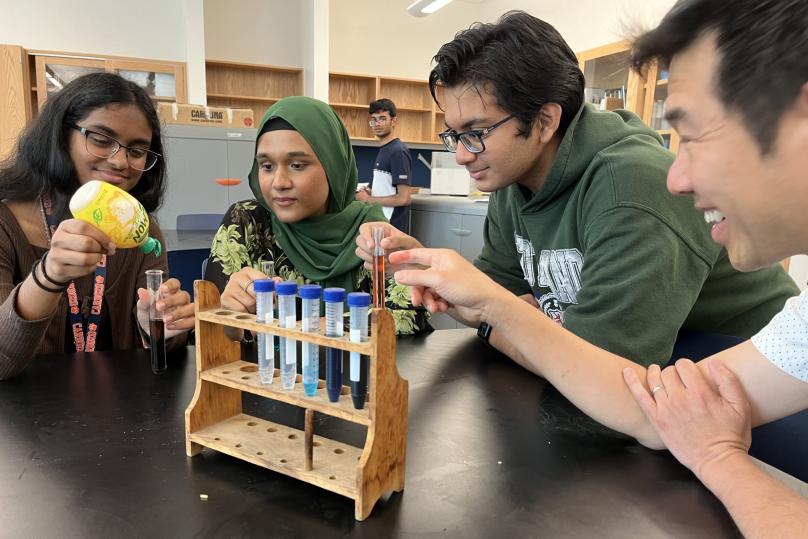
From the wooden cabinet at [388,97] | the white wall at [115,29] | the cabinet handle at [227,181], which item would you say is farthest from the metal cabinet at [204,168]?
the wooden cabinet at [388,97]

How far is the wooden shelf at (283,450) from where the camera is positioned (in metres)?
0.65

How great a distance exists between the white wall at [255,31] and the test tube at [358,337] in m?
6.28

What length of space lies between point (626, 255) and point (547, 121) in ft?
1.47

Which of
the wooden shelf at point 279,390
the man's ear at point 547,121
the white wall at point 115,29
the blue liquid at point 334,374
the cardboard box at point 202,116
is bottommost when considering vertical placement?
the wooden shelf at point 279,390

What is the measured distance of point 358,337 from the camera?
0.64m

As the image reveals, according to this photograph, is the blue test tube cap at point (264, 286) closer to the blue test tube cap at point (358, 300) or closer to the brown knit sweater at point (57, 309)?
the blue test tube cap at point (358, 300)

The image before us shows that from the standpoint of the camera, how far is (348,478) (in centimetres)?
64

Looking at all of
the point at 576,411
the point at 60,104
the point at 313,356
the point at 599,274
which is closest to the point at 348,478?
the point at 313,356

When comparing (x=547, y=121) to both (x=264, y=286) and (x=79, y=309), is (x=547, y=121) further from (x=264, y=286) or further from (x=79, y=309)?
(x=79, y=309)

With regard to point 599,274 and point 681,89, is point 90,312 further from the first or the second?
point 681,89

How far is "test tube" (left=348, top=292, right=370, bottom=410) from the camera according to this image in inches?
25.0

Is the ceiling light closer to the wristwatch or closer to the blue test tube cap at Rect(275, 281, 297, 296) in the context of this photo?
the wristwatch

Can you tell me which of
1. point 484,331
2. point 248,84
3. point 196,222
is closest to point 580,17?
point 248,84

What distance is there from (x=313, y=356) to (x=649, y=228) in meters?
0.68
